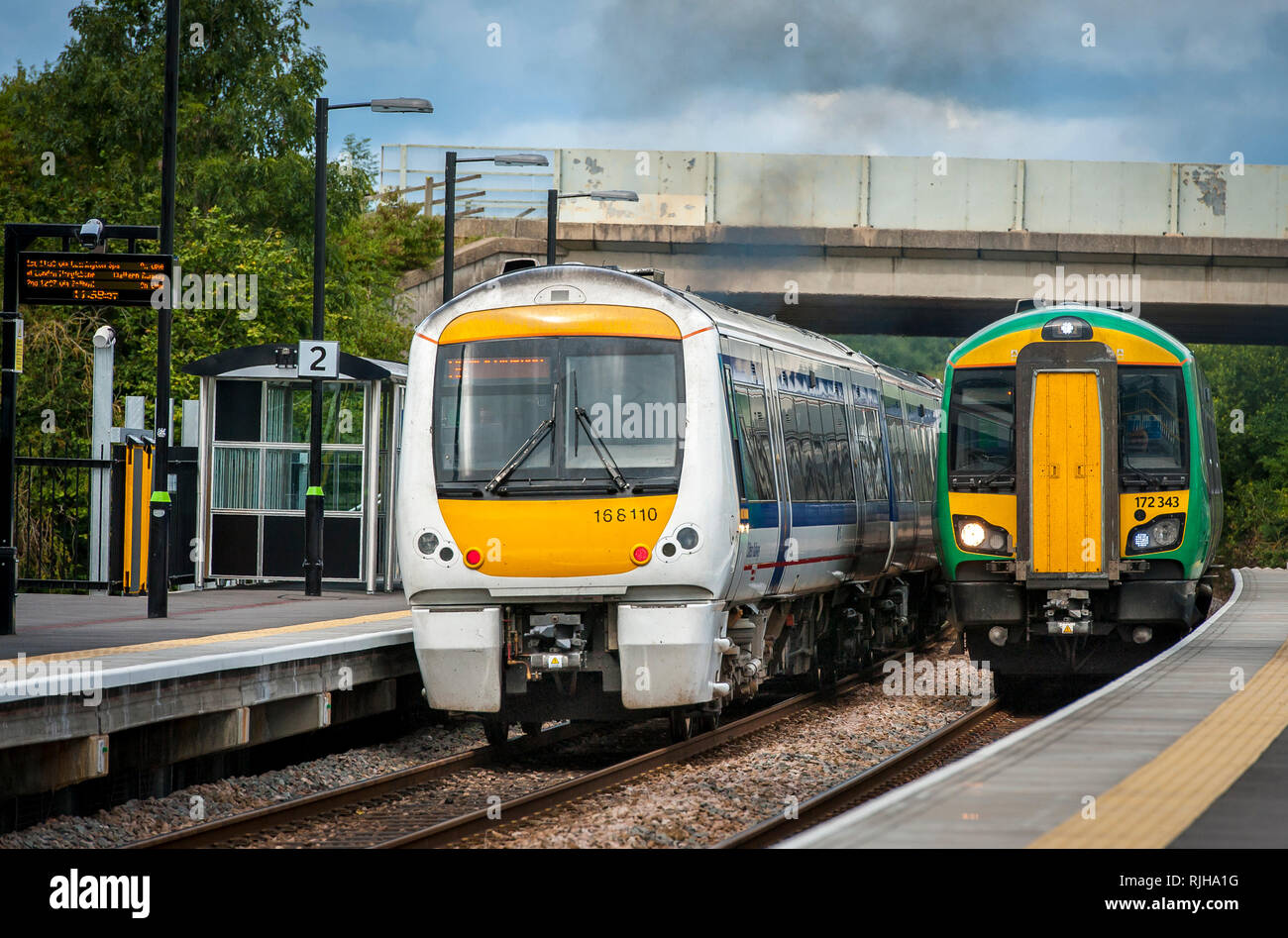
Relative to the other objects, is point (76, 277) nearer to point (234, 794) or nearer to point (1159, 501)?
point (234, 794)

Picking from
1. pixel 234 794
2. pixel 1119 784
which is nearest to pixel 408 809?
pixel 234 794

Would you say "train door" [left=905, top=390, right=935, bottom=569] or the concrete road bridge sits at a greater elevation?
the concrete road bridge

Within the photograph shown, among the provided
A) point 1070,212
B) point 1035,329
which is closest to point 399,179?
point 1070,212

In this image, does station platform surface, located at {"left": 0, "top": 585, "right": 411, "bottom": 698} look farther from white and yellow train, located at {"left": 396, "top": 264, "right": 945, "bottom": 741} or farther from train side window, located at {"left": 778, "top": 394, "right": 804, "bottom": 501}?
train side window, located at {"left": 778, "top": 394, "right": 804, "bottom": 501}

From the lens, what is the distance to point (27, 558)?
23.1m

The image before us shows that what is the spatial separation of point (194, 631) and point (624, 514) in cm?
527

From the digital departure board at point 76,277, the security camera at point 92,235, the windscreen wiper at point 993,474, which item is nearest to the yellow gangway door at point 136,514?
the digital departure board at point 76,277

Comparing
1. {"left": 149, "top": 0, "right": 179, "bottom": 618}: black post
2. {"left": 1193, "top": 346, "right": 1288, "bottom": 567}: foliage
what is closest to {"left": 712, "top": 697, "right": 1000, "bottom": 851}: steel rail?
{"left": 149, "top": 0, "right": 179, "bottom": 618}: black post

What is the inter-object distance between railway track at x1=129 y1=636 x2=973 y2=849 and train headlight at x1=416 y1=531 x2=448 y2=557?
1554 mm

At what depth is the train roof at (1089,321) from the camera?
15.2m

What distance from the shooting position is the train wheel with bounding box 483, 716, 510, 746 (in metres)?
13.0

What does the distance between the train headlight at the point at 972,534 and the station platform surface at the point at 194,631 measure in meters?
5.02

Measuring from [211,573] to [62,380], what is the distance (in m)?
11.1
